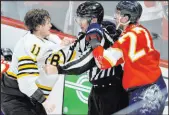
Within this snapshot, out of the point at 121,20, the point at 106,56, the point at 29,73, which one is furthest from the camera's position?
the point at 29,73

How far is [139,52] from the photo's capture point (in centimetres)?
259

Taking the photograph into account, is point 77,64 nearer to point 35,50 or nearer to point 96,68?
point 96,68

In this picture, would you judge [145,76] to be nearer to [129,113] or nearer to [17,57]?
[129,113]

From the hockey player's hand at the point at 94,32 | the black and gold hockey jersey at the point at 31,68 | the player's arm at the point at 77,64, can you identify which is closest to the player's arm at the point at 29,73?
the black and gold hockey jersey at the point at 31,68

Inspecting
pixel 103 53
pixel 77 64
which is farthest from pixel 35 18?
pixel 103 53

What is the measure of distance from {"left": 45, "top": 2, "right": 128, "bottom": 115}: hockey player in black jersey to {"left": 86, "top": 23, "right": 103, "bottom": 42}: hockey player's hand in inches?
2.5

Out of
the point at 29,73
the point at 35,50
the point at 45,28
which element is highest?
the point at 45,28

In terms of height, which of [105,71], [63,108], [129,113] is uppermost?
[105,71]

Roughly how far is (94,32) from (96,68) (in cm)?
25

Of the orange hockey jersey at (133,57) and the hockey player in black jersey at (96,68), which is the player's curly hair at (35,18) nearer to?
the hockey player in black jersey at (96,68)

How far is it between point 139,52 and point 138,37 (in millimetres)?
74

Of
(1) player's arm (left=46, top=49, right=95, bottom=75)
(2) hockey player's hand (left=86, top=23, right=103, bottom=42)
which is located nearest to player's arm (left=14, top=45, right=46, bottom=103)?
(1) player's arm (left=46, top=49, right=95, bottom=75)

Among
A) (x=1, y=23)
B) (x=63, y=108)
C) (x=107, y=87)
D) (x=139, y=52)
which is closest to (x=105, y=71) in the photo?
(x=107, y=87)

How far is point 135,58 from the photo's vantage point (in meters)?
2.59
